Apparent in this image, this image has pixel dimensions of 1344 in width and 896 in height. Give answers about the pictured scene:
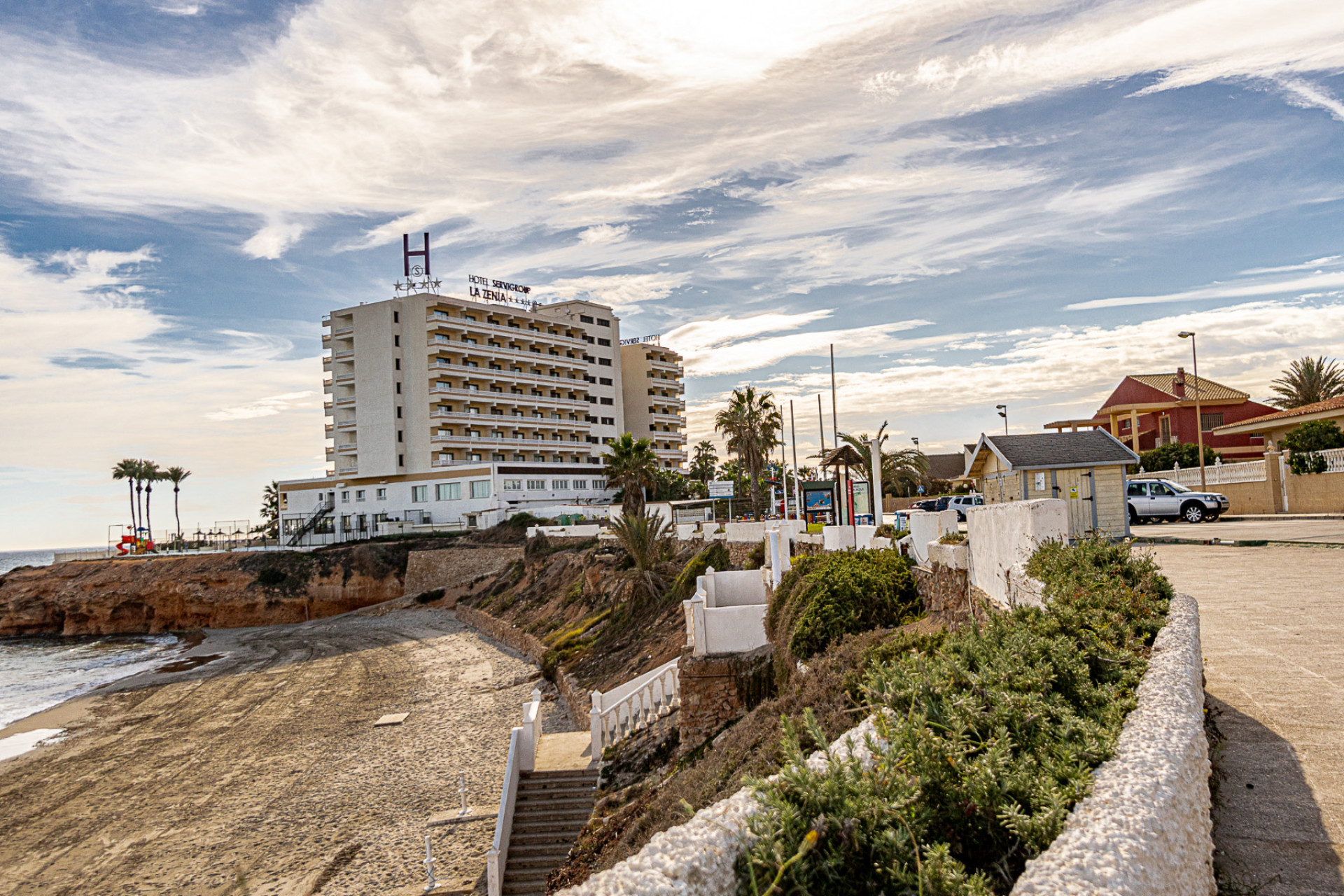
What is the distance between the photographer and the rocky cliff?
67.1 metres

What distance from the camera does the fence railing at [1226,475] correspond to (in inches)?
1431

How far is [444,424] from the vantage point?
7919 cm

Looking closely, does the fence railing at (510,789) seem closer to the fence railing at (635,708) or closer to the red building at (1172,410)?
the fence railing at (635,708)

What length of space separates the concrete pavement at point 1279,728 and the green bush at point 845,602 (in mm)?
5075

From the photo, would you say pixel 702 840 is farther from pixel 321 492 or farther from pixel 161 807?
pixel 321 492

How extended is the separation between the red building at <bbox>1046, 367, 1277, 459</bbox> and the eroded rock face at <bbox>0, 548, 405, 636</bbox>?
58.3 m

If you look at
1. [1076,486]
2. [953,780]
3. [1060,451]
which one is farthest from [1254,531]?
[953,780]

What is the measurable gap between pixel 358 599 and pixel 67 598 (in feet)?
89.9

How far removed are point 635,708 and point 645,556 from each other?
15.1m

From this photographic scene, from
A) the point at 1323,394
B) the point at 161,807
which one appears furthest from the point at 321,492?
the point at 1323,394

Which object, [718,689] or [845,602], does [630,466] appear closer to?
[718,689]

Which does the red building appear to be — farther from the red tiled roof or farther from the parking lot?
the parking lot

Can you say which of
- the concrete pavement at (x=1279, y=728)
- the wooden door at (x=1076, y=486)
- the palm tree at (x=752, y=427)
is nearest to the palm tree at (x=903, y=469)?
the palm tree at (x=752, y=427)

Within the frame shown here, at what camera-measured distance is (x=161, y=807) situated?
23.1 m
